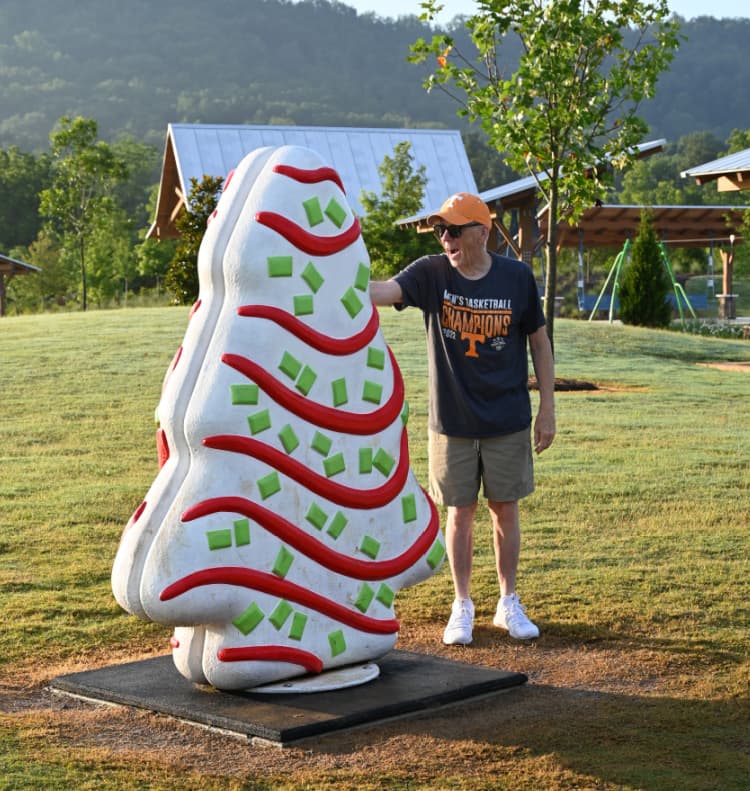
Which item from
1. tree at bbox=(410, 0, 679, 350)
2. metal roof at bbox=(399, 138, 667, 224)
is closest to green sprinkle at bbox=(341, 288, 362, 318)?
tree at bbox=(410, 0, 679, 350)

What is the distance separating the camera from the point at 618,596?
669 centimetres

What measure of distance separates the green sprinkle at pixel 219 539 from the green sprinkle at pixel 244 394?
0.49 meters

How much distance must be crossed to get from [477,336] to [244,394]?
1322mm

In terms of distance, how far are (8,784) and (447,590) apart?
3421mm

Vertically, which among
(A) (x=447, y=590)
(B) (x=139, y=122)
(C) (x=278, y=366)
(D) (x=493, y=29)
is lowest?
(A) (x=447, y=590)

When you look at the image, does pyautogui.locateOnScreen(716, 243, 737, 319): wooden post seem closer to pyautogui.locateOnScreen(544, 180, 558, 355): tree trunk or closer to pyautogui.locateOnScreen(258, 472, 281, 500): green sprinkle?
pyautogui.locateOnScreen(544, 180, 558, 355): tree trunk

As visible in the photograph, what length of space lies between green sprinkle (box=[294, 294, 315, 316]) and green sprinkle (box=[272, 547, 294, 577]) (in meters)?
0.93

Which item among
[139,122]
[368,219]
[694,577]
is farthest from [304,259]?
[139,122]

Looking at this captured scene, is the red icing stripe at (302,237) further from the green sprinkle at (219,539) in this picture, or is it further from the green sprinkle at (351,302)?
the green sprinkle at (219,539)

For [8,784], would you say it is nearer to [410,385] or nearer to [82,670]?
[82,670]

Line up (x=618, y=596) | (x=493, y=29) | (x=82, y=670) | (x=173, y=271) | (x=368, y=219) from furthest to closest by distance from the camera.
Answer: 1. (x=368, y=219)
2. (x=173, y=271)
3. (x=493, y=29)
4. (x=618, y=596)
5. (x=82, y=670)

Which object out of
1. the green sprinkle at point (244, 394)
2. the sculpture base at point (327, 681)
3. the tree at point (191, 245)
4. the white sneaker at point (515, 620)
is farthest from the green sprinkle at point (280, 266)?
the tree at point (191, 245)

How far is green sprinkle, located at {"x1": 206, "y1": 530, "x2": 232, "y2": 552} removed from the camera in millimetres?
4648

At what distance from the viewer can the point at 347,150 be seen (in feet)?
130
